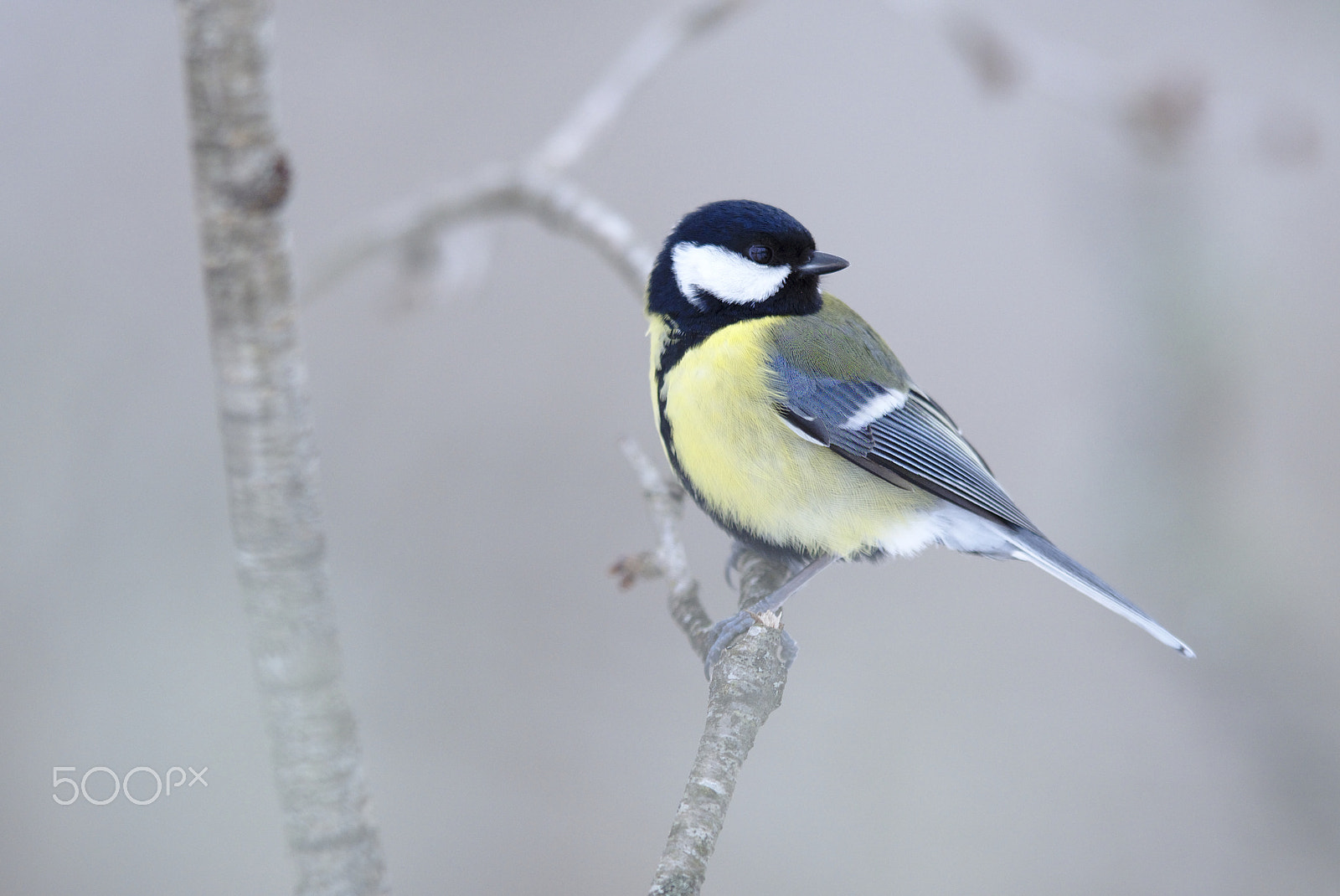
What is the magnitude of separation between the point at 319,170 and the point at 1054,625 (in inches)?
131

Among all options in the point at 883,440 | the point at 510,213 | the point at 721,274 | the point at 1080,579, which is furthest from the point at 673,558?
the point at 510,213

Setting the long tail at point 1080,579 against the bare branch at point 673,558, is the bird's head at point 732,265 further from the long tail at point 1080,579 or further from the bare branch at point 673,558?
the long tail at point 1080,579

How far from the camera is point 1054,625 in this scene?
12.4 feet

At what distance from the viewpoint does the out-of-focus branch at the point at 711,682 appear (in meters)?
1.14

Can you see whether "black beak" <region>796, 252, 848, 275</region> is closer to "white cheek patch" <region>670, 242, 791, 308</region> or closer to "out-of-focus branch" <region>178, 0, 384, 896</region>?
"white cheek patch" <region>670, 242, 791, 308</region>

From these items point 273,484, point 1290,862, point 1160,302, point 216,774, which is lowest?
point 1290,862

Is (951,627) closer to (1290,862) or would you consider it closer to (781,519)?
(1290,862)

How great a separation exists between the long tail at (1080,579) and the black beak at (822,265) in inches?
27.5

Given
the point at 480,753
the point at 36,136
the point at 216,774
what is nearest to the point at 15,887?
the point at 216,774

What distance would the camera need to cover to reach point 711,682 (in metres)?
1.61

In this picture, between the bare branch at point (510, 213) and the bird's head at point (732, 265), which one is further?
the bare branch at point (510, 213)

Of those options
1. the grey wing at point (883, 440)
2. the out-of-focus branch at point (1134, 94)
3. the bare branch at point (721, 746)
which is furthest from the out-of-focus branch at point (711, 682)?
the out-of-focus branch at point (1134, 94)

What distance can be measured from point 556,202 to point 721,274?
50 cm

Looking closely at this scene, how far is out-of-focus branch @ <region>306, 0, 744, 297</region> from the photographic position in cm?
244
